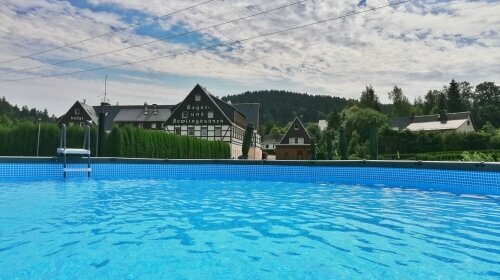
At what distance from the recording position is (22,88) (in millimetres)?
24406

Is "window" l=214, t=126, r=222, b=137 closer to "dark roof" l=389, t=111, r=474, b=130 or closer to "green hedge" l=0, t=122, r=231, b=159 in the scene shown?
"green hedge" l=0, t=122, r=231, b=159

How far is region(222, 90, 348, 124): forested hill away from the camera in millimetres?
103312

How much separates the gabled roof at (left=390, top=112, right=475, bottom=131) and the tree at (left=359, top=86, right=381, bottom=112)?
11.3 m

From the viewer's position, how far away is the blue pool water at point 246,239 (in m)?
3.05

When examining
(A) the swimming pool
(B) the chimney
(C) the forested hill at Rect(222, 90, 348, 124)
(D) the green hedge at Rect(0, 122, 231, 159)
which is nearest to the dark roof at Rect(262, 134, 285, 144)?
(B) the chimney

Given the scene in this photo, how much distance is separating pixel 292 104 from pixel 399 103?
41.4 metres

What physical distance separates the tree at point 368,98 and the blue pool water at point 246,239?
201 ft

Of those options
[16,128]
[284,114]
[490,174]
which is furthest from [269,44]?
[284,114]

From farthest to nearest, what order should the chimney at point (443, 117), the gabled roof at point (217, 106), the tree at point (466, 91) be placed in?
the tree at point (466, 91)
the chimney at point (443, 117)
the gabled roof at point (217, 106)

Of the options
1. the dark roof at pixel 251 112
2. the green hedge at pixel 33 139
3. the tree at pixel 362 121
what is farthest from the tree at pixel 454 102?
the green hedge at pixel 33 139

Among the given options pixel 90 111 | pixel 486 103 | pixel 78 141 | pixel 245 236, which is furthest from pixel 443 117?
pixel 245 236

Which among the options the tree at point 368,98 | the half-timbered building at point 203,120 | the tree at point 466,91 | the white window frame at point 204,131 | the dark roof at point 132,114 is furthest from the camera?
the tree at point 466,91

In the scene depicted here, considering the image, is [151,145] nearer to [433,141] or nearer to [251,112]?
[433,141]

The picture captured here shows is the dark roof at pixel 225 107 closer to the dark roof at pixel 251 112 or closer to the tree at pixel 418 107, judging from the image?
the dark roof at pixel 251 112
